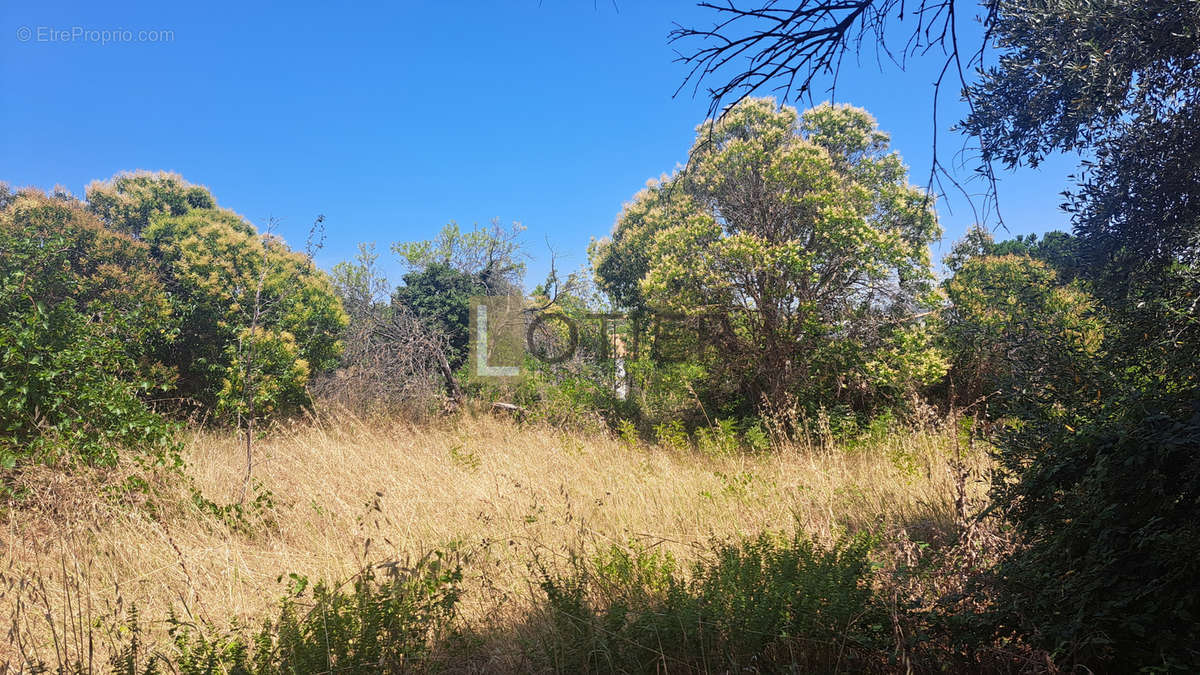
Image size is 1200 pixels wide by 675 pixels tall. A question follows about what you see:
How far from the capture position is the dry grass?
3527mm

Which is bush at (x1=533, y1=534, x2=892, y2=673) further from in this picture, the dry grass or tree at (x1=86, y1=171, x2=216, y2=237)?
tree at (x1=86, y1=171, x2=216, y2=237)

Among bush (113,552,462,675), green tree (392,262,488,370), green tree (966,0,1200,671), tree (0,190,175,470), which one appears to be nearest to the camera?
green tree (966,0,1200,671)

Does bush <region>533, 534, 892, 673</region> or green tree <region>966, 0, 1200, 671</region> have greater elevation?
green tree <region>966, 0, 1200, 671</region>

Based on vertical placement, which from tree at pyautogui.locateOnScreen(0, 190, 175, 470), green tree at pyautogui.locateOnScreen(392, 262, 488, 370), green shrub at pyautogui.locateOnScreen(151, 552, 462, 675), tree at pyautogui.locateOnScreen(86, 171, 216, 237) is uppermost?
tree at pyautogui.locateOnScreen(86, 171, 216, 237)

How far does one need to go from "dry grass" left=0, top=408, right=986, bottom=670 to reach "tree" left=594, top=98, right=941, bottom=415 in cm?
222

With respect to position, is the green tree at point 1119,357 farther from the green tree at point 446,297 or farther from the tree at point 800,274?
the green tree at point 446,297

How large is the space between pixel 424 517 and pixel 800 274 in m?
6.29

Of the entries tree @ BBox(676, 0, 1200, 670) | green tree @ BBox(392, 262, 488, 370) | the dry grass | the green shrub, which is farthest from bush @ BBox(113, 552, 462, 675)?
green tree @ BBox(392, 262, 488, 370)

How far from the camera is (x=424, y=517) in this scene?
448 centimetres

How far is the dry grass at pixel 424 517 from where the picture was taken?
3527 millimetres

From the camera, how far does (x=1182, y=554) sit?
80.2 inches

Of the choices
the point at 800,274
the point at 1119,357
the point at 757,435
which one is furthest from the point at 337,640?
the point at 800,274

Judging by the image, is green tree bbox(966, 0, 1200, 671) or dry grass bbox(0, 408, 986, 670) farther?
dry grass bbox(0, 408, 986, 670)

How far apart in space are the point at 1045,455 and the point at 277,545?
4937 mm
